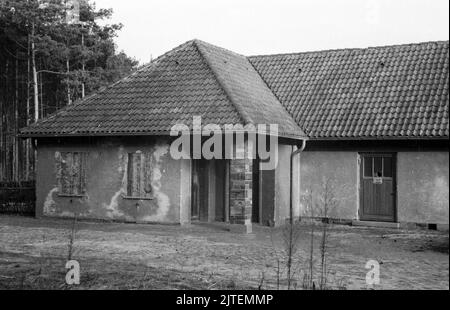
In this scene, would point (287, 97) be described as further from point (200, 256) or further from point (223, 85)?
point (200, 256)

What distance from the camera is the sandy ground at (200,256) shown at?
9188 millimetres

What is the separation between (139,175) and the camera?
17.9 m

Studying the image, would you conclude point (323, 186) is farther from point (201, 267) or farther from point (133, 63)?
point (133, 63)

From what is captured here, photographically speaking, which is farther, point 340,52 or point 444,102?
point 340,52

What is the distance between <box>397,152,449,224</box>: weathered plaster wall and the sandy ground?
0.76 metres

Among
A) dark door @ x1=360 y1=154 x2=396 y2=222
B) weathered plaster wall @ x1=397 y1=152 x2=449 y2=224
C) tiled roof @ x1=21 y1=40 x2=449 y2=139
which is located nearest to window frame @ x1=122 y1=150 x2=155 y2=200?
tiled roof @ x1=21 y1=40 x2=449 y2=139

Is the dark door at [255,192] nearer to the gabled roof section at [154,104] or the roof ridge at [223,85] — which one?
the roof ridge at [223,85]

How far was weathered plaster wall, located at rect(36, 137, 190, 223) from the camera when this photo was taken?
17.5 meters

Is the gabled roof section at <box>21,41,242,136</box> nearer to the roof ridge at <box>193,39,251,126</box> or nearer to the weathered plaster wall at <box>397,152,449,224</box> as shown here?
the roof ridge at <box>193,39,251,126</box>

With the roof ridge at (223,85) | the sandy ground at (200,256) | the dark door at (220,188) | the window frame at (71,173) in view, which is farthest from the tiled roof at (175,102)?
the sandy ground at (200,256)

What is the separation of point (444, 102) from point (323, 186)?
458cm

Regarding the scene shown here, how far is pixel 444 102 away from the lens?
60.0 feet

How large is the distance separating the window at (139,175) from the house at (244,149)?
0.03m
